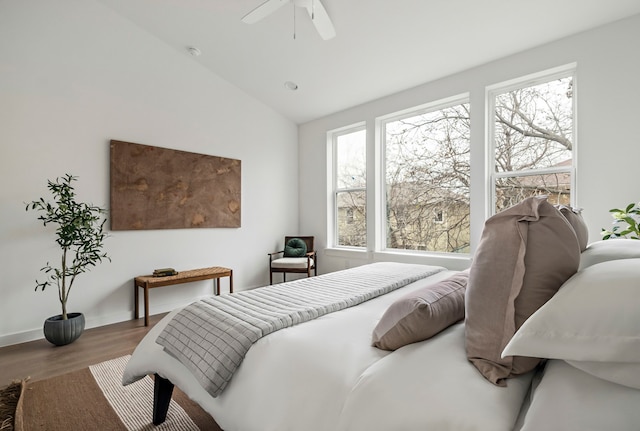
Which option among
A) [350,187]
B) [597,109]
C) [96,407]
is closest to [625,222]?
[597,109]

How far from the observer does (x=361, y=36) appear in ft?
10.8

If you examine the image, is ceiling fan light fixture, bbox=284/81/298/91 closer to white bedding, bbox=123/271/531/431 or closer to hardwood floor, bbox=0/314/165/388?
hardwood floor, bbox=0/314/165/388

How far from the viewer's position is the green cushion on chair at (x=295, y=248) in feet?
15.7

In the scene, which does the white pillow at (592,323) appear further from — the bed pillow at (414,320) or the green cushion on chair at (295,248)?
the green cushion on chair at (295,248)

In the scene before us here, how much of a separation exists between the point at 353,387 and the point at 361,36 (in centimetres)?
337

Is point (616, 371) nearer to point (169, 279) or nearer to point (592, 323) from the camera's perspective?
point (592, 323)

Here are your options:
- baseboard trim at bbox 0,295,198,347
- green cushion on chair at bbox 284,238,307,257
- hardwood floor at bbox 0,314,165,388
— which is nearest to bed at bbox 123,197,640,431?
hardwood floor at bbox 0,314,165,388

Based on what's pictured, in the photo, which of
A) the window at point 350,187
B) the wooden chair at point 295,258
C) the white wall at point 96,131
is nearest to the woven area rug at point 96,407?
the white wall at point 96,131

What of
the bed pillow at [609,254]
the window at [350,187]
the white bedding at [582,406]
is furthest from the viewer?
the window at [350,187]

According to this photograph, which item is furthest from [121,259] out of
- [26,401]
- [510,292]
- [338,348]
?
[510,292]

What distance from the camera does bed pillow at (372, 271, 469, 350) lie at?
42.1 inches

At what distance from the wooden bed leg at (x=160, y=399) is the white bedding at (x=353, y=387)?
364 mm

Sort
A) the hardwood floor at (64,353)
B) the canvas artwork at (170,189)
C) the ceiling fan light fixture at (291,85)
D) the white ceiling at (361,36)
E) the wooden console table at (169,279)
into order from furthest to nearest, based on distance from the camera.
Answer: the ceiling fan light fixture at (291,85), the canvas artwork at (170,189), the wooden console table at (169,279), the white ceiling at (361,36), the hardwood floor at (64,353)

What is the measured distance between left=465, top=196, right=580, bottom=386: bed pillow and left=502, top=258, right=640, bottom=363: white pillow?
0.12 meters
